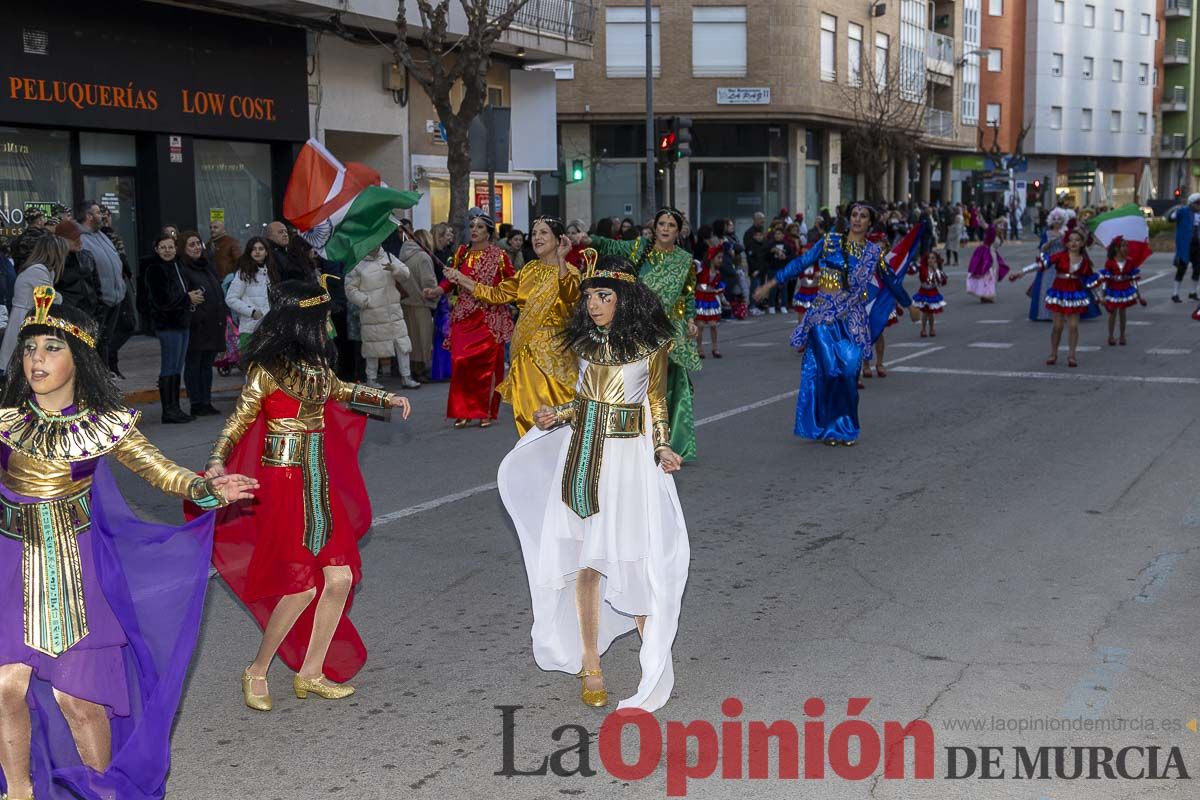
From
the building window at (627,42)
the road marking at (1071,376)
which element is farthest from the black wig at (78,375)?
the building window at (627,42)

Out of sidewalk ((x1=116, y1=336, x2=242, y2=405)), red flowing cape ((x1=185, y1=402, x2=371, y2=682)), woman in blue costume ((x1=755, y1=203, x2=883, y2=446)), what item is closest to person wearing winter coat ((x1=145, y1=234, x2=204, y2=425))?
sidewalk ((x1=116, y1=336, x2=242, y2=405))

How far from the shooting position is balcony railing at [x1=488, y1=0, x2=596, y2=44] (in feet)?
80.9

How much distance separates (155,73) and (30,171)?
7.80ft

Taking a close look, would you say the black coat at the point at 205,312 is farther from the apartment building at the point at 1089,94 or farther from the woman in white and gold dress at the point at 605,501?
the apartment building at the point at 1089,94

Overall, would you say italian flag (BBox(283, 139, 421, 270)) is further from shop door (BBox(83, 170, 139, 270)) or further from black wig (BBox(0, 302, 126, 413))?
shop door (BBox(83, 170, 139, 270))

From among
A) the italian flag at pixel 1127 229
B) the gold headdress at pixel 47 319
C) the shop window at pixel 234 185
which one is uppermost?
the shop window at pixel 234 185

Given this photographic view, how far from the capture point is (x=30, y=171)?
17.0m

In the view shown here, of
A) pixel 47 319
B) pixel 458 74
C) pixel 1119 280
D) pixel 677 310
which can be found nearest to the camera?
pixel 47 319

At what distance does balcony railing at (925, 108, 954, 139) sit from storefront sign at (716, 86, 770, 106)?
46.5ft

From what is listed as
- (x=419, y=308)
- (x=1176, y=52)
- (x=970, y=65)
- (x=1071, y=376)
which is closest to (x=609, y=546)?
(x=419, y=308)

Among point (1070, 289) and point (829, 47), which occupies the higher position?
point (829, 47)

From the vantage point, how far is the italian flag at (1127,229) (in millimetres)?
→ 17641

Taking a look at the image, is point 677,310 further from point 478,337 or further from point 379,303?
point 379,303

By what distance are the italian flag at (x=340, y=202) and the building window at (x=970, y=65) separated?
175 feet
